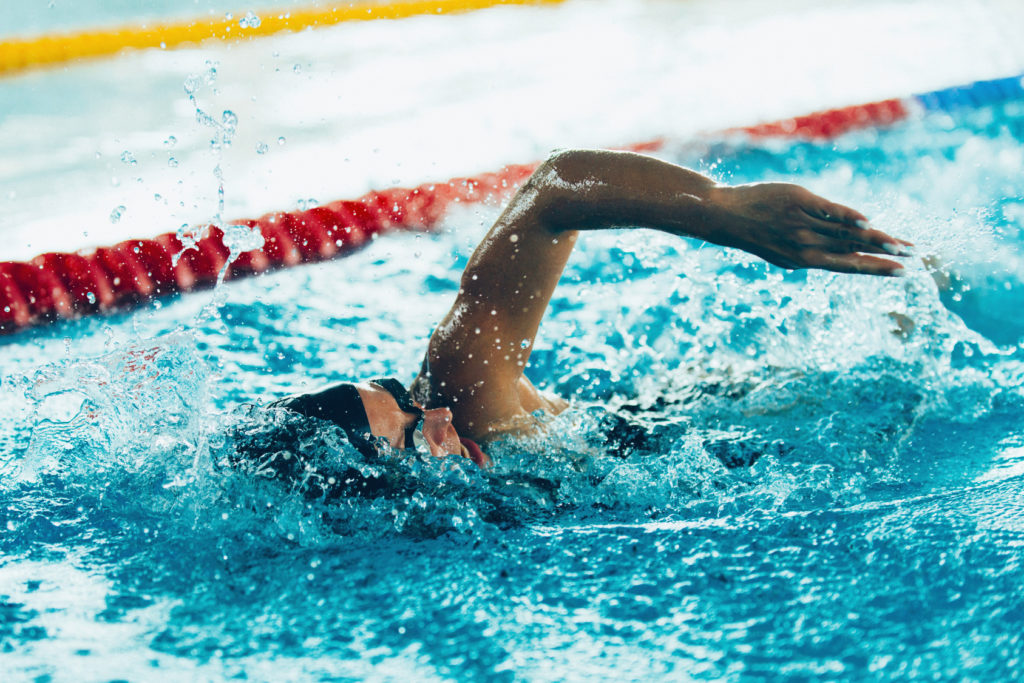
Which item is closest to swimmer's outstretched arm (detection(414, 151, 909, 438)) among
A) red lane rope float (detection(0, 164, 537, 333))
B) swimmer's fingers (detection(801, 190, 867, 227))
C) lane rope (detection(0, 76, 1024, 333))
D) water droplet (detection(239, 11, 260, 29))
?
swimmer's fingers (detection(801, 190, 867, 227))

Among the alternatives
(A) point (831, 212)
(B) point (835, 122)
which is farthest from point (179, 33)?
(A) point (831, 212)

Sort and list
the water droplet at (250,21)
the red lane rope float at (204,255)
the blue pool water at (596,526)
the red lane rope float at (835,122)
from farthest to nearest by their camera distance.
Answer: the red lane rope float at (835,122), the water droplet at (250,21), the red lane rope float at (204,255), the blue pool water at (596,526)

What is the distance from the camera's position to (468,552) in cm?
112

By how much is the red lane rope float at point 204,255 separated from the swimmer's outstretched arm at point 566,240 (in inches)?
44.4

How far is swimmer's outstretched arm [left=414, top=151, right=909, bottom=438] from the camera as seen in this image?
999 millimetres

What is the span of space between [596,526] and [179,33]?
14.0ft

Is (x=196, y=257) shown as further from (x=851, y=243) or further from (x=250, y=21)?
(x=851, y=243)

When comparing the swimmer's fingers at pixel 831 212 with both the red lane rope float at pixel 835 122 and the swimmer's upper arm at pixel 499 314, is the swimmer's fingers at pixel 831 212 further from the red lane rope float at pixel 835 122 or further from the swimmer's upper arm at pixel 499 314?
the red lane rope float at pixel 835 122

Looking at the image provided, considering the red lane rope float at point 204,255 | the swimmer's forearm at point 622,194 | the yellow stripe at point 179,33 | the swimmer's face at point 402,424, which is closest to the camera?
the swimmer's forearm at point 622,194

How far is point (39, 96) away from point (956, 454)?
4.16 metres

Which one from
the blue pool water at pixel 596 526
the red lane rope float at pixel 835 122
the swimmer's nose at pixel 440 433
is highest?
the red lane rope float at pixel 835 122

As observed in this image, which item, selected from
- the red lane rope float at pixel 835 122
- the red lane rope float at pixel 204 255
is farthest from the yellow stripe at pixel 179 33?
the red lane rope float at pixel 835 122

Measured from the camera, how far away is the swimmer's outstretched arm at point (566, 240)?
100 centimetres

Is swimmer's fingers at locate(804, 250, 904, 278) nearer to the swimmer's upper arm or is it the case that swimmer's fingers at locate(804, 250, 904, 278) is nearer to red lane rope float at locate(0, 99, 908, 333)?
the swimmer's upper arm
